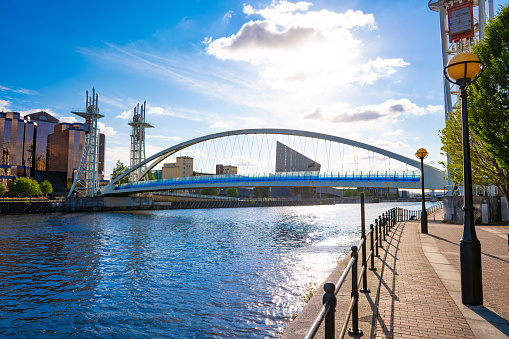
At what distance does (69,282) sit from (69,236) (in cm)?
1530

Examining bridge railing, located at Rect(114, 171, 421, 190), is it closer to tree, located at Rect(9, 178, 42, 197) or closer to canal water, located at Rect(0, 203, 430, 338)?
canal water, located at Rect(0, 203, 430, 338)

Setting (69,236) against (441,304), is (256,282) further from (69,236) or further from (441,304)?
(69,236)

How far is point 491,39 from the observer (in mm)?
15367

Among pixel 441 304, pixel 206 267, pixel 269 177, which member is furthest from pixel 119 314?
pixel 269 177

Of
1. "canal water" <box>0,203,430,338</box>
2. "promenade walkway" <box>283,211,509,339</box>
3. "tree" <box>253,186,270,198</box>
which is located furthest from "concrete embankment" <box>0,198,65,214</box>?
"tree" <box>253,186,270,198</box>

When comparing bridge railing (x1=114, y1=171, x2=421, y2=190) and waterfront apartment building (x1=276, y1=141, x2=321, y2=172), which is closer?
bridge railing (x1=114, y1=171, x2=421, y2=190)

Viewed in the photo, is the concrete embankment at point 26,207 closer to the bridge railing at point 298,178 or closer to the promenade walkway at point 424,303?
the bridge railing at point 298,178

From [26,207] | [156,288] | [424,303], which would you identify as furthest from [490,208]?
[26,207]

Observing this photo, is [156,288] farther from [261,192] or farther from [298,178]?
[261,192]

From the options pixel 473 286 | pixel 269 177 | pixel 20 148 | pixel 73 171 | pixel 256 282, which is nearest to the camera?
pixel 473 286

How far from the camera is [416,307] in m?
6.02

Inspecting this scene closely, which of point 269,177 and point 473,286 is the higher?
point 269,177

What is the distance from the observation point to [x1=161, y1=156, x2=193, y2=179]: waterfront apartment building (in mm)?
145875

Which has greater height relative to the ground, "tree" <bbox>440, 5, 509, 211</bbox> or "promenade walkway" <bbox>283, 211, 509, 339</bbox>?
"tree" <bbox>440, 5, 509, 211</bbox>
